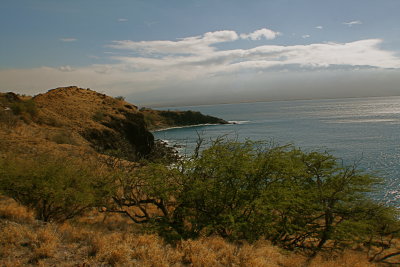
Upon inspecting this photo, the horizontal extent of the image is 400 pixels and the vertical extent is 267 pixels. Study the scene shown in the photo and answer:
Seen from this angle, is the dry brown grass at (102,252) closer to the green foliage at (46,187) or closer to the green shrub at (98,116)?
the green foliage at (46,187)

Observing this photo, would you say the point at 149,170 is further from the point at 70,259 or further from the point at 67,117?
the point at 67,117

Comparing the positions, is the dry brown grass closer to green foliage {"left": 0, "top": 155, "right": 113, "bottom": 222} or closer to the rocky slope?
green foliage {"left": 0, "top": 155, "right": 113, "bottom": 222}

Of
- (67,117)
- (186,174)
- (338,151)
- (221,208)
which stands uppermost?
(67,117)

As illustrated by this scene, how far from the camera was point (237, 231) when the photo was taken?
35.6 feet

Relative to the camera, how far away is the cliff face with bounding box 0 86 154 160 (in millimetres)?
32406

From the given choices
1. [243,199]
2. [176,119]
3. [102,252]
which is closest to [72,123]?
[243,199]

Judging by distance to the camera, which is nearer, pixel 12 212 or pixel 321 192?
pixel 12 212

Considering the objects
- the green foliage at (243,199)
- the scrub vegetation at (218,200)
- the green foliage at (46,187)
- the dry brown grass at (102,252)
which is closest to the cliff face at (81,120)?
the green foliage at (46,187)

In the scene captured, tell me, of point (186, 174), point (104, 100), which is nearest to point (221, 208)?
point (186, 174)

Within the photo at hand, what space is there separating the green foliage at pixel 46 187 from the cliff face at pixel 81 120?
14688mm

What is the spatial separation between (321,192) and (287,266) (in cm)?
454

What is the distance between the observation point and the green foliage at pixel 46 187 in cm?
1082

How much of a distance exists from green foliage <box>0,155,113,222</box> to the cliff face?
14688 millimetres

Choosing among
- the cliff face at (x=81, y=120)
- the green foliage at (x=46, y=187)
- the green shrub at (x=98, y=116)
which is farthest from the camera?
the green shrub at (x=98, y=116)
